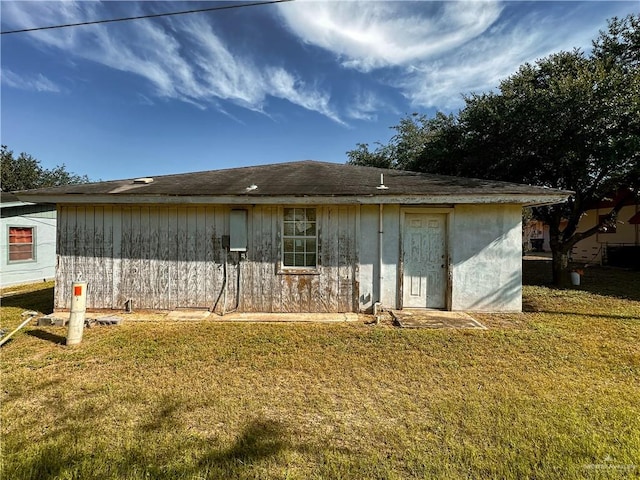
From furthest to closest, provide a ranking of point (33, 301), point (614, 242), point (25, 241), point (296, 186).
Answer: point (614, 242) → point (25, 241) → point (33, 301) → point (296, 186)

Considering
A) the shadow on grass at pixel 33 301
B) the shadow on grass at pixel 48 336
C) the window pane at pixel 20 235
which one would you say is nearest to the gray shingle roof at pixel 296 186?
the shadow on grass at pixel 33 301

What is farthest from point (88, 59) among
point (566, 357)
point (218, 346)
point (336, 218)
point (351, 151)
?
point (351, 151)

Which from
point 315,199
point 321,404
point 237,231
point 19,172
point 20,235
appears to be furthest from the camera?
point 19,172

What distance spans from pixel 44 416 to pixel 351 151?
25636 mm

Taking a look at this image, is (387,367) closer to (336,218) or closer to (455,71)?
(336,218)

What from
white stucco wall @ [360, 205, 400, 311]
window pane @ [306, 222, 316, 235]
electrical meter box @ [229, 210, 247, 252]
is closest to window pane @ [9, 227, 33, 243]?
electrical meter box @ [229, 210, 247, 252]

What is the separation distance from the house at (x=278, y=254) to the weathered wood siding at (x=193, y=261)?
0.07 ft

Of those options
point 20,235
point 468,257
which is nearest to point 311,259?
point 468,257

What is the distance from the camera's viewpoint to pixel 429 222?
6.62m

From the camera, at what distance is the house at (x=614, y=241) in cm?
1570

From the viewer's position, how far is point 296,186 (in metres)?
6.61

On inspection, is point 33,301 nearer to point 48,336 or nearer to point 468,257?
point 48,336

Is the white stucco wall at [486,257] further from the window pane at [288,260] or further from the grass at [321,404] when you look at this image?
the window pane at [288,260]

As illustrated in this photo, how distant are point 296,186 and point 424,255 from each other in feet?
10.4
